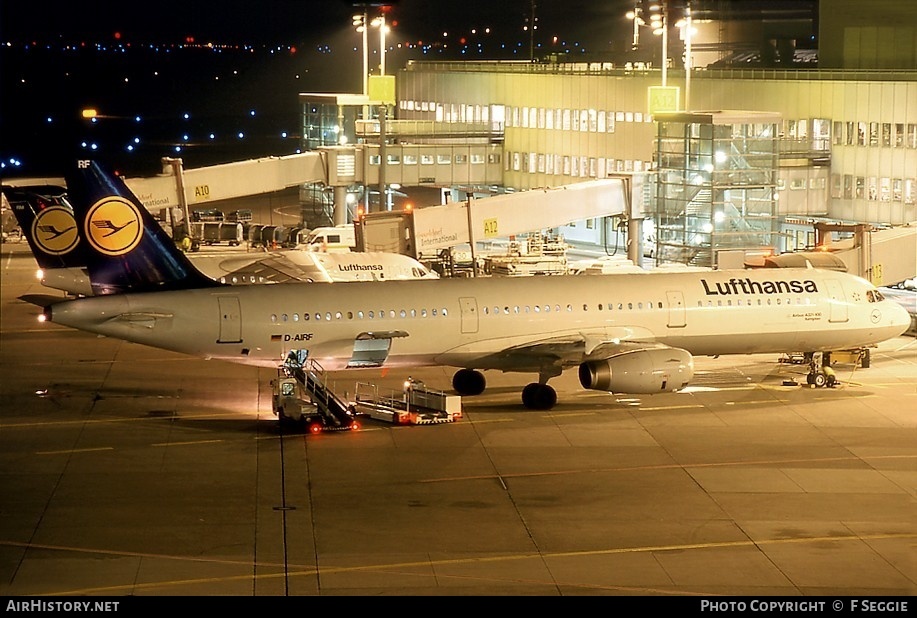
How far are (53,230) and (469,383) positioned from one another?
67.5 feet

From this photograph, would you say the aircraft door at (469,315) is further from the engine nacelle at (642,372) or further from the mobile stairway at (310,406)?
the mobile stairway at (310,406)

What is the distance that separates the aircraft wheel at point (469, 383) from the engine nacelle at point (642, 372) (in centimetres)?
477

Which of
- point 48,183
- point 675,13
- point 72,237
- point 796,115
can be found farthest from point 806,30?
point 72,237

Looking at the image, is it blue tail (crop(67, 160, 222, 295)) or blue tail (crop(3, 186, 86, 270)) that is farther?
blue tail (crop(3, 186, 86, 270))

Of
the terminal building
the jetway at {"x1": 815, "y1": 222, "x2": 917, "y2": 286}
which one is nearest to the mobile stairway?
the jetway at {"x1": 815, "y1": 222, "x2": 917, "y2": 286}

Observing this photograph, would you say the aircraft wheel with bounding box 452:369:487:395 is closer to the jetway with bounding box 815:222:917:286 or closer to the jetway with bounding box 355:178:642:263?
the jetway with bounding box 815:222:917:286

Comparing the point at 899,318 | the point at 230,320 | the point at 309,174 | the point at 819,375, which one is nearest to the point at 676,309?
the point at 819,375

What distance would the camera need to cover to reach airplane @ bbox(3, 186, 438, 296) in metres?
54.9

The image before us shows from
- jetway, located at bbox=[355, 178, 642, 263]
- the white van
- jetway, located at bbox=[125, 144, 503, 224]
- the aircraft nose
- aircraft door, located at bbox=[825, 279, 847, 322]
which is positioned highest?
jetway, located at bbox=[125, 144, 503, 224]

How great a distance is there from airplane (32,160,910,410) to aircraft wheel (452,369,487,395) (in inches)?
1.2

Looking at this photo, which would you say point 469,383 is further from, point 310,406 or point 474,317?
point 310,406

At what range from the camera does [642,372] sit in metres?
39.7

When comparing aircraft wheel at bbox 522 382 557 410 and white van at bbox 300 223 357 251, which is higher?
white van at bbox 300 223 357 251
